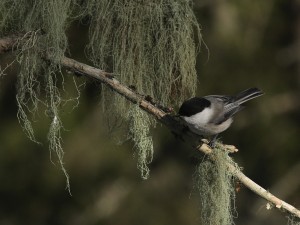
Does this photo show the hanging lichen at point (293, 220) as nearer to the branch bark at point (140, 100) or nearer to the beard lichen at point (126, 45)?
the branch bark at point (140, 100)

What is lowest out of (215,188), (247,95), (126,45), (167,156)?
(215,188)

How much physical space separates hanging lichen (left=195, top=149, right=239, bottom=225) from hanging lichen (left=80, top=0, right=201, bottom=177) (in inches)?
9.2

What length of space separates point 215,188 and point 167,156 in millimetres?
3586

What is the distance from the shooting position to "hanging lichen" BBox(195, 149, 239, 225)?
109 inches

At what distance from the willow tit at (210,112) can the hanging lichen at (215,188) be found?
0.18 m

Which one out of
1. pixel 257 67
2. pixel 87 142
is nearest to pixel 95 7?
pixel 87 142

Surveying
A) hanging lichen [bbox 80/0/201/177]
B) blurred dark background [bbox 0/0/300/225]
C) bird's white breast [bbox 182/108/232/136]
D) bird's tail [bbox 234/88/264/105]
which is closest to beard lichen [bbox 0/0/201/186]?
hanging lichen [bbox 80/0/201/177]

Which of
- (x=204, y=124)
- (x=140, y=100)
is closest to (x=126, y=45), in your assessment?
(x=140, y=100)

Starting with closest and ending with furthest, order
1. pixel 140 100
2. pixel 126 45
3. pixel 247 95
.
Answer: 1. pixel 140 100
2. pixel 126 45
3. pixel 247 95

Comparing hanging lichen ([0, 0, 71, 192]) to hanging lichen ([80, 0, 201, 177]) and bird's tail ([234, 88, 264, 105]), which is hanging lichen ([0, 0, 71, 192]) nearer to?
hanging lichen ([80, 0, 201, 177])

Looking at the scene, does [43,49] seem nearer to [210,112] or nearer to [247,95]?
[210,112]

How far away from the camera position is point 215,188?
9.21 feet

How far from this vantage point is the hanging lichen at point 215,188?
2.78 m

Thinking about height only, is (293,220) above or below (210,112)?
below
